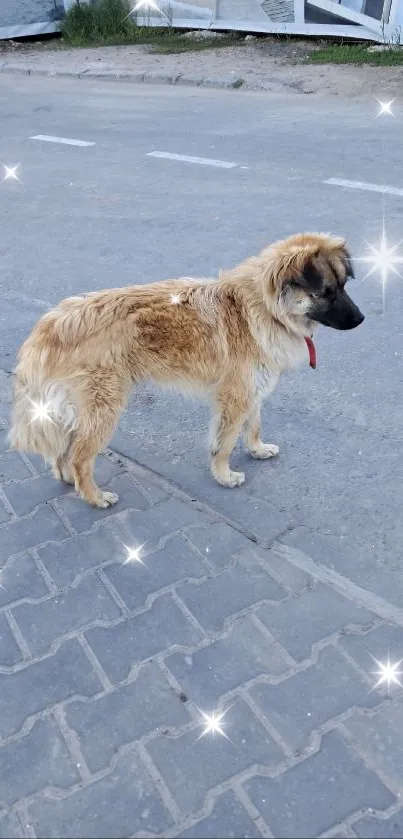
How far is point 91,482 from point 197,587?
92 centimetres

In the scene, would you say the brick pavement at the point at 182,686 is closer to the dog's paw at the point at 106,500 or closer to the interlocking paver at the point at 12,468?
the dog's paw at the point at 106,500

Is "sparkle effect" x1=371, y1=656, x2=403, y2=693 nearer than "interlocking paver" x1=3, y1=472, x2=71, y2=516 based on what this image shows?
Yes

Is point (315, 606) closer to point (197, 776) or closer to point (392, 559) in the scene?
point (392, 559)

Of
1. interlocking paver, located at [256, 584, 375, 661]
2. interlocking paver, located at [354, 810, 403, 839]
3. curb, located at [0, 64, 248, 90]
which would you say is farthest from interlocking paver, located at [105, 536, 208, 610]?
curb, located at [0, 64, 248, 90]

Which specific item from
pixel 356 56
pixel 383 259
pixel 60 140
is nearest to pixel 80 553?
pixel 383 259

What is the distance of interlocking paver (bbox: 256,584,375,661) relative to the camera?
10.1ft

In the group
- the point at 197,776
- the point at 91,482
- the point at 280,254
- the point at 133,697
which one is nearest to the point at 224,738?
the point at 197,776

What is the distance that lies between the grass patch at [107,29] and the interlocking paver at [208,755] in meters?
16.6

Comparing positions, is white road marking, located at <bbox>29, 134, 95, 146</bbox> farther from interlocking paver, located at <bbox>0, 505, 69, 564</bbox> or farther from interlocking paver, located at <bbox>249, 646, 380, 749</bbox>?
interlocking paver, located at <bbox>249, 646, 380, 749</bbox>

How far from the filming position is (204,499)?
401cm

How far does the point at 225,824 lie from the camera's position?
2.45 meters

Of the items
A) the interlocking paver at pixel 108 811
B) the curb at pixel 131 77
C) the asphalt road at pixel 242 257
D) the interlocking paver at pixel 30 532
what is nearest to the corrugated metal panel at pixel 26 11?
the curb at pixel 131 77

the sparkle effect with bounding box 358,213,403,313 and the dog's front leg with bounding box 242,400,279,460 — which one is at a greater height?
the sparkle effect with bounding box 358,213,403,313

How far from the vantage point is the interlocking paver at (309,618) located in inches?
121
